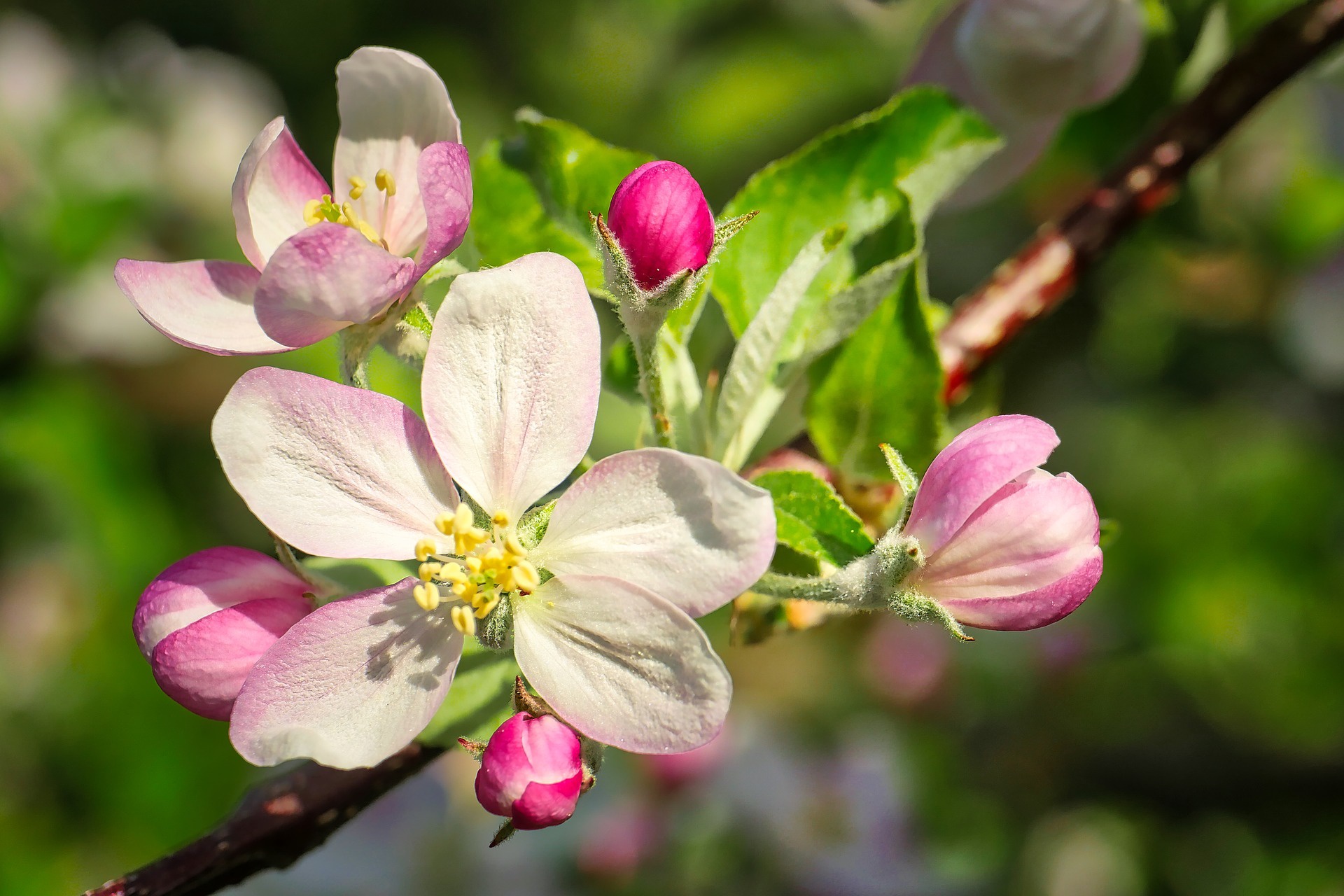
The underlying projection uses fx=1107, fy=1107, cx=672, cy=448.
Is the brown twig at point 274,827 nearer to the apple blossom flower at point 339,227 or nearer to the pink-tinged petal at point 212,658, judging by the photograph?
the pink-tinged petal at point 212,658

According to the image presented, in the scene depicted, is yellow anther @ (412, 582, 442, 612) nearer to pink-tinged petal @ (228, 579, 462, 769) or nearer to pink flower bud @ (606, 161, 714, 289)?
pink-tinged petal @ (228, 579, 462, 769)

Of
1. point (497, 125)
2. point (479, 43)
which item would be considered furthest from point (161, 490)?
point (479, 43)

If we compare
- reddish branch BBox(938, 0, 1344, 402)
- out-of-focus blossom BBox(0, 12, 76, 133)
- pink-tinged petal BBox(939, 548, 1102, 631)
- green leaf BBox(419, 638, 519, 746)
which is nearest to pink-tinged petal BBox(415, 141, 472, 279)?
green leaf BBox(419, 638, 519, 746)

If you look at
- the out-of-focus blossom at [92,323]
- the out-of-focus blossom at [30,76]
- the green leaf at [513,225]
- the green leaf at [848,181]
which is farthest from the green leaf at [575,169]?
the out-of-focus blossom at [30,76]

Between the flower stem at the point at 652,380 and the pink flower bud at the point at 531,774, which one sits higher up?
the flower stem at the point at 652,380

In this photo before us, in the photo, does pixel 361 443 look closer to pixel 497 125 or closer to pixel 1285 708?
pixel 1285 708

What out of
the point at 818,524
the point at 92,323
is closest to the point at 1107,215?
the point at 818,524
